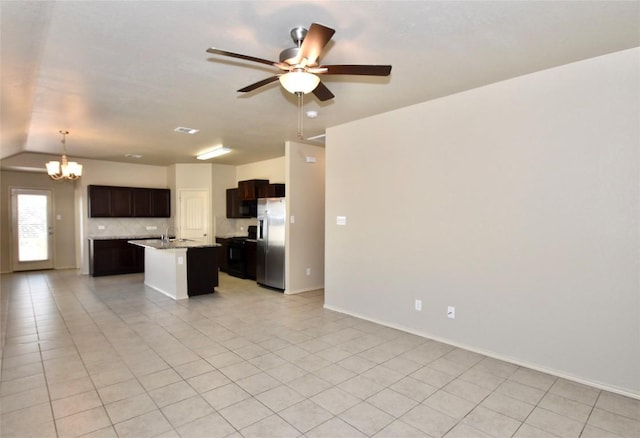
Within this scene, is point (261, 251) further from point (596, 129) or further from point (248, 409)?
point (596, 129)

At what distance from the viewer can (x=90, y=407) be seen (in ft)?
8.29

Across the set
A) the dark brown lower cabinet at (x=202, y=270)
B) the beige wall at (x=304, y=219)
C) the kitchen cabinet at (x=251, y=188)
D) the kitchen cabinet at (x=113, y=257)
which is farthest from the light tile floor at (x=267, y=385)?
the kitchen cabinet at (x=251, y=188)

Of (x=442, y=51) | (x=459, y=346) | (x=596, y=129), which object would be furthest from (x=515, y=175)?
(x=459, y=346)

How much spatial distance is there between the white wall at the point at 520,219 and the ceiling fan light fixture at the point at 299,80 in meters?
2.10

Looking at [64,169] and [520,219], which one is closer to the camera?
[520,219]

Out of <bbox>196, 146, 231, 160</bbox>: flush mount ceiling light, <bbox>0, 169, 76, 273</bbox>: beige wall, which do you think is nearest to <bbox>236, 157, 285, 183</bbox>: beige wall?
<bbox>196, 146, 231, 160</bbox>: flush mount ceiling light

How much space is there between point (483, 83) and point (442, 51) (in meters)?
0.96

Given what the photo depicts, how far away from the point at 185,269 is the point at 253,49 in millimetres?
4192

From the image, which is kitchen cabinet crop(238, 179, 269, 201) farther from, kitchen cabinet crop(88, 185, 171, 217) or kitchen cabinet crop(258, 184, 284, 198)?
kitchen cabinet crop(88, 185, 171, 217)

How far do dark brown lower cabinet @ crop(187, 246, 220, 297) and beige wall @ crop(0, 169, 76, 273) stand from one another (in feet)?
17.8

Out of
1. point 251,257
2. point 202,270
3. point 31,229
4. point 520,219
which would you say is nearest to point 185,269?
point 202,270

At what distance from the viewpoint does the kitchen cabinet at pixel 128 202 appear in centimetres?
800

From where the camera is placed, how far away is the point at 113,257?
7.96 meters

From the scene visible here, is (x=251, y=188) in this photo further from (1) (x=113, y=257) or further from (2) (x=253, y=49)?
(2) (x=253, y=49)
